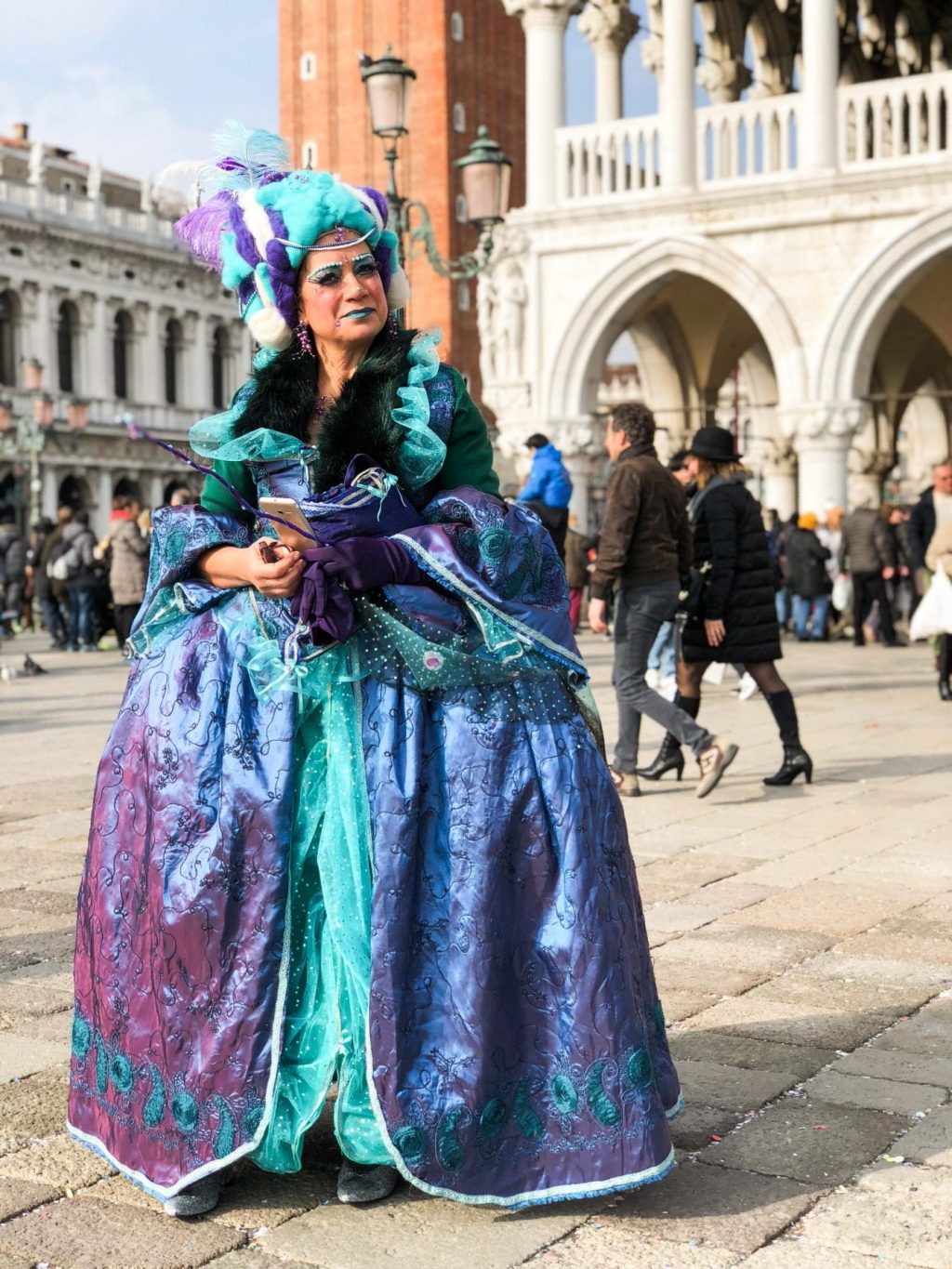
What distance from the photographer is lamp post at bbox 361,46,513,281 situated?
11984 millimetres

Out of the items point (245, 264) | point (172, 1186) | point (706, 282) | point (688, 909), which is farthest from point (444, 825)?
point (706, 282)

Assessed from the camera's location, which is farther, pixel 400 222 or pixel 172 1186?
pixel 400 222

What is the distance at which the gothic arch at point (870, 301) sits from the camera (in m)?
16.9

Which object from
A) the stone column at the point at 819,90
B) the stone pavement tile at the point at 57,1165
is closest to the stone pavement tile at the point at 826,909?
the stone pavement tile at the point at 57,1165

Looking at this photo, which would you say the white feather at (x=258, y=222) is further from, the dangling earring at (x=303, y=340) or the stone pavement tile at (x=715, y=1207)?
the stone pavement tile at (x=715, y=1207)

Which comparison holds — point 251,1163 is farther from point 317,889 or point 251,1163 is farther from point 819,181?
point 819,181

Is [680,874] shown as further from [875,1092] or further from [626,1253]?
[626,1253]

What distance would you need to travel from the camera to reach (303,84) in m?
45.1

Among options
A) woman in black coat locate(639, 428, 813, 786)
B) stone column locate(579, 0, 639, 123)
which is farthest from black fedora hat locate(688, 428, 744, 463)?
stone column locate(579, 0, 639, 123)

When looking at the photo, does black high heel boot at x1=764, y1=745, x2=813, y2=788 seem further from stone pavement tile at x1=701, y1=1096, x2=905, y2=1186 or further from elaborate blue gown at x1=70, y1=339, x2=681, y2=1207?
elaborate blue gown at x1=70, y1=339, x2=681, y2=1207

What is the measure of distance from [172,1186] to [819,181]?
51.8 ft

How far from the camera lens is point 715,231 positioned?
58.2ft

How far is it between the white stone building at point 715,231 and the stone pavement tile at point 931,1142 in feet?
48.5

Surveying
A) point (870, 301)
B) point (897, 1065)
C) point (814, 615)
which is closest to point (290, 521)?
point (897, 1065)
